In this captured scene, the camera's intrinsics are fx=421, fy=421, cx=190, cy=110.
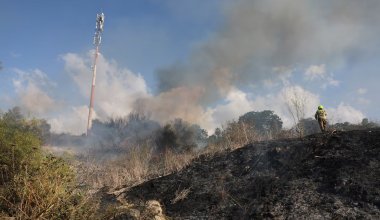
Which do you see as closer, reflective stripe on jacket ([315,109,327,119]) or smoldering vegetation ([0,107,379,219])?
smoldering vegetation ([0,107,379,219])

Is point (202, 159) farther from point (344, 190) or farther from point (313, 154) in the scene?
point (344, 190)

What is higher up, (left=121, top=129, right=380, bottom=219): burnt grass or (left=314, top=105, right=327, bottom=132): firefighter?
(left=314, top=105, right=327, bottom=132): firefighter

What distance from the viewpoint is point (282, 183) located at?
13297mm

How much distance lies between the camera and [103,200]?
52.5 feet

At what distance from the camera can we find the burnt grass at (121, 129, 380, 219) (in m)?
11.6

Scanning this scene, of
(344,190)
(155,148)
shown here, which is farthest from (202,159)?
(155,148)

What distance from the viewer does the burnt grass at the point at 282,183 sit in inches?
459

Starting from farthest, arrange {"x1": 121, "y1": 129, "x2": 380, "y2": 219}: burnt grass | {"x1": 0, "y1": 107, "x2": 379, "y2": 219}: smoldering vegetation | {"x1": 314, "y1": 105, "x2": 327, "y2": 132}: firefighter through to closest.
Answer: {"x1": 314, "y1": 105, "x2": 327, "y2": 132}: firefighter < {"x1": 121, "y1": 129, "x2": 380, "y2": 219}: burnt grass < {"x1": 0, "y1": 107, "x2": 379, "y2": 219}: smoldering vegetation

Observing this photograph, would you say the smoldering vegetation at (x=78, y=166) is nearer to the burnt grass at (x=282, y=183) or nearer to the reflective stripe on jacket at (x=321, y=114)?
the reflective stripe on jacket at (x=321, y=114)

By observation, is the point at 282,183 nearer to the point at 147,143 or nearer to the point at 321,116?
the point at 321,116

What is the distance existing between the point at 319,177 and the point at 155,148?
1205 inches

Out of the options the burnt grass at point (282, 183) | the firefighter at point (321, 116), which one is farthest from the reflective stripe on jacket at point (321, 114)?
the burnt grass at point (282, 183)

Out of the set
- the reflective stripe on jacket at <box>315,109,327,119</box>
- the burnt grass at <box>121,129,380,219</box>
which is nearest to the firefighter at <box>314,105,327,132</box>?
the reflective stripe on jacket at <box>315,109,327,119</box>

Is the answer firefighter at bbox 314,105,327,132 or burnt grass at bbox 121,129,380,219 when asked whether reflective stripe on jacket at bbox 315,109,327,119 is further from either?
burnt grass at bbox 121,129,380,219
